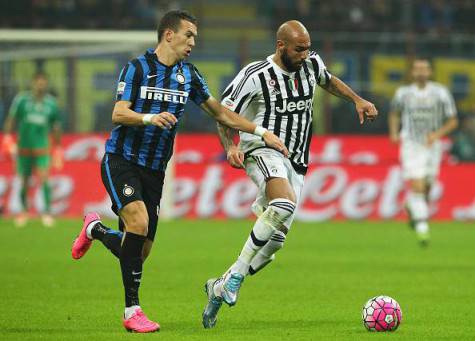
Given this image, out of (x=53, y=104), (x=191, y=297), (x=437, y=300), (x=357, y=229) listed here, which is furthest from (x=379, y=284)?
(x=53, y=104)

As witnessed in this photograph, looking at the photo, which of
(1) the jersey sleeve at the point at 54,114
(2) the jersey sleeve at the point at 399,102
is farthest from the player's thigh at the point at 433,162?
(1) the jersey sleeve at the point at 54,114

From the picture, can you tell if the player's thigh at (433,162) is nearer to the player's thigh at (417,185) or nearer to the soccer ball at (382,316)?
the player's thigh at (417,185)

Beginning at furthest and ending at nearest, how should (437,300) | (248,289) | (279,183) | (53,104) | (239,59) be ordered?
(239,59), (53,104), (248,289), (437,300), (279,183)

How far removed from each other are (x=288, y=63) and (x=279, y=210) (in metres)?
1.27

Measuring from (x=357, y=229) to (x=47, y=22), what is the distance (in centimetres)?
934

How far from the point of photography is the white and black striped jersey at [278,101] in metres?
9.09

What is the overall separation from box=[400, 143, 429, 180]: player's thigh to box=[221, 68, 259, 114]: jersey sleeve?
7850 mm

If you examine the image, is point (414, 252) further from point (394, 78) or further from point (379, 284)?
point (394, 78)

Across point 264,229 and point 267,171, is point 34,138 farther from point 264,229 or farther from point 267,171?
point 264,229

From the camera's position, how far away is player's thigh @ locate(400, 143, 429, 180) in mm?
16578

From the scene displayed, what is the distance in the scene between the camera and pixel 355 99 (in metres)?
9.15

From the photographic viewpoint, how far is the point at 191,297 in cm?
1016

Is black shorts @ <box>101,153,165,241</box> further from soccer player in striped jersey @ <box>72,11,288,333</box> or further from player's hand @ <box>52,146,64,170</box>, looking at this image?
player's hand @ <box>52,146,64,170</box>

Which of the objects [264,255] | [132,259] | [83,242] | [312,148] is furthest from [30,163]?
[132,259]
